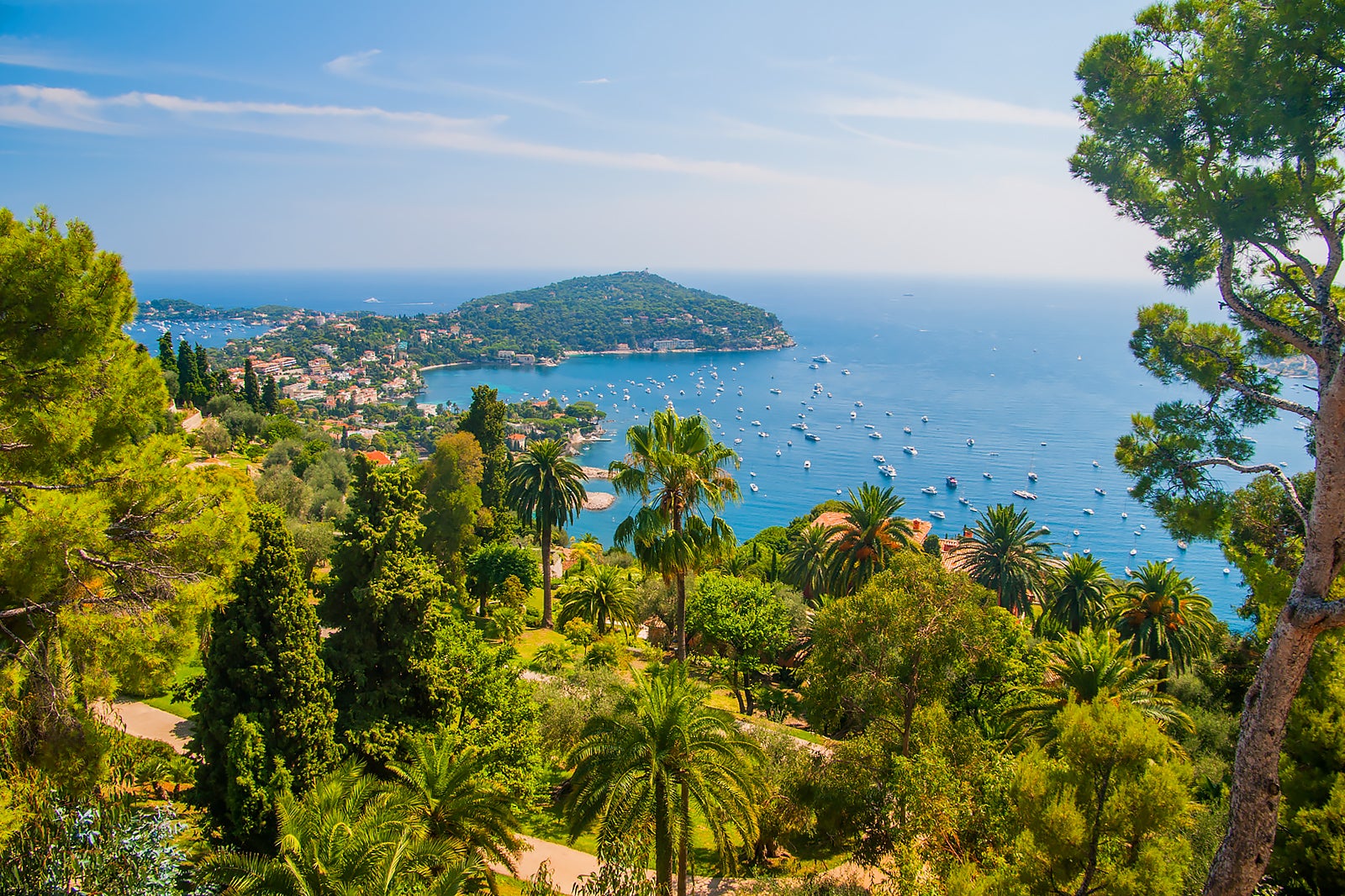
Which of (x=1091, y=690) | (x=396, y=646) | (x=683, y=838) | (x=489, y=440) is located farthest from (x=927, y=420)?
(x=683, y=838)

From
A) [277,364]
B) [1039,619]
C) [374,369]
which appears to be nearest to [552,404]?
[374,369]

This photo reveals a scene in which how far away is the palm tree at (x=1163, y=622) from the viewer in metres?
20.5

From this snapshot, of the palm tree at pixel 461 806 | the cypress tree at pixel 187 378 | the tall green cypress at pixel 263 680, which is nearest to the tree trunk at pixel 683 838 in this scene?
the palm tree at pixel 461 806

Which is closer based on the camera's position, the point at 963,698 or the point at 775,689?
the point at 963,698

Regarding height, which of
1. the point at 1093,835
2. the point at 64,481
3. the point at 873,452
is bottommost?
the point at 873,452

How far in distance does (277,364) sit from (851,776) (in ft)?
516

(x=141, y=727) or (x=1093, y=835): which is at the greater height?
(x=1093, y=835)

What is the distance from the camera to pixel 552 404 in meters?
122

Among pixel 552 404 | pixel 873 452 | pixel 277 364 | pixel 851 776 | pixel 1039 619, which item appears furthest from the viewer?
pixel 277 364

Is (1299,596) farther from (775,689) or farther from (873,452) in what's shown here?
(873,452)

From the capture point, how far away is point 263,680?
11.5m

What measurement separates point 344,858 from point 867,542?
16.4m

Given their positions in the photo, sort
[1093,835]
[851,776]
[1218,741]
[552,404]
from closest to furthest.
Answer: [1093,835] < [851,776] < [1218,741] < [552,404]

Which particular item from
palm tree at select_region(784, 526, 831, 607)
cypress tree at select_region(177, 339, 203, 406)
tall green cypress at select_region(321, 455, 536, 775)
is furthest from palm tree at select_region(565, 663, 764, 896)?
cypress tree at select_region(177, 339, 203, 406)
